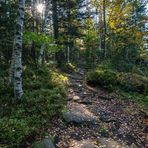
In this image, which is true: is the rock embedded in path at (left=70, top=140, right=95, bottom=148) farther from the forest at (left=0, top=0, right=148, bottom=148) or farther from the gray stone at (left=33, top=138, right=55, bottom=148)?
the gray stone at (left=33, top=138, right=55, bottom=148)

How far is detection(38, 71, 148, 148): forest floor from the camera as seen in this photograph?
351 inches

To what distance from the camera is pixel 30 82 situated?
13500 millimetres

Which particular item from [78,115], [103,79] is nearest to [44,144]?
[78,115]

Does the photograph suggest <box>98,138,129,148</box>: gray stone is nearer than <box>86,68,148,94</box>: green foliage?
Yes

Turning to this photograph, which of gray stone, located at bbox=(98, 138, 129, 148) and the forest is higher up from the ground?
the forest

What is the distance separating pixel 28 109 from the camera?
10117 millimetres

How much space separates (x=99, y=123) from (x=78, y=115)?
0.92 m

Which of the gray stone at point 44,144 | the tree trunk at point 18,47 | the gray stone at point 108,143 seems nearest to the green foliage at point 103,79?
the tree trunk at point 18,47

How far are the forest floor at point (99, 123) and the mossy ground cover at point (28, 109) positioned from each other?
492 millimetres

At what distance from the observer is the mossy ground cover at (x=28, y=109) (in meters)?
8.19

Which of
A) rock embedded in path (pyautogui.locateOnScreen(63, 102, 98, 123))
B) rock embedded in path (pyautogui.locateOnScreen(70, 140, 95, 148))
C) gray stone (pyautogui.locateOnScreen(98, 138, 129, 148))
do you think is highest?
rock embedded in path (pyautogui.locateOnScreen(63, 102, 98, 123))

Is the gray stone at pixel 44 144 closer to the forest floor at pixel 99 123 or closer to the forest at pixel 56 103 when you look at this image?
the forest at pixel 56 103

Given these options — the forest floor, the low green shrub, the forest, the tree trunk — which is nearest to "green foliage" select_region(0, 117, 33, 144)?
the forest

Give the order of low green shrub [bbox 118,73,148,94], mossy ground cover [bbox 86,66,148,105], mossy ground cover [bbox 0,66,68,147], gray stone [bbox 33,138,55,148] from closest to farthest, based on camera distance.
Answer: gray stone [bbox 33,138,55,148], mossy ground cover [bbox 0,66,68,147], mossy ground cover [bbox 86,66,148,105], low green shrub [bbox 118,73,148,94]
